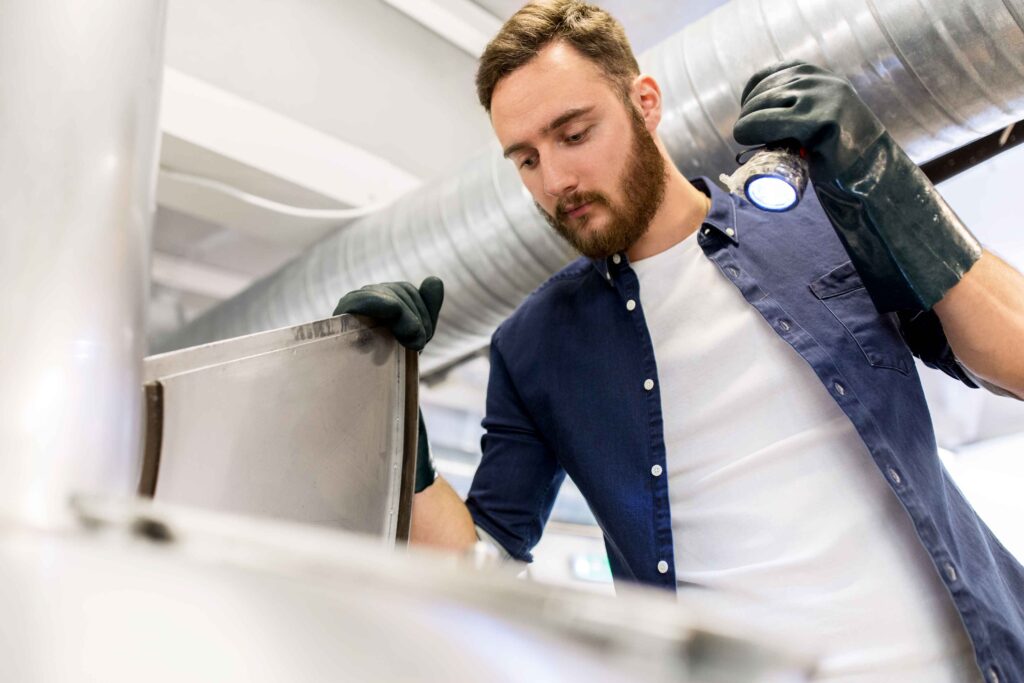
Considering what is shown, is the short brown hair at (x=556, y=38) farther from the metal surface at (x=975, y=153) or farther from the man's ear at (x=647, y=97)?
the metal surface at (x=975, y=153)

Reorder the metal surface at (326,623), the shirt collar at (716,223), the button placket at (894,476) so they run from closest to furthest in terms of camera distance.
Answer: the metal surface at (326,623) → the button placket at (894,476) → the shirt collar at (716,223)

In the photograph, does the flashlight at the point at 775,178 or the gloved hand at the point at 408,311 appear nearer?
the flashlight at the point at 775,178

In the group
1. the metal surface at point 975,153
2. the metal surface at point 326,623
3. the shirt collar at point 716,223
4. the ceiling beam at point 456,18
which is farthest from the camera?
the ceiling beam at point 456,18

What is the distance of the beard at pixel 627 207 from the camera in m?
1.08

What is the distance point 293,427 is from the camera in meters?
0.86

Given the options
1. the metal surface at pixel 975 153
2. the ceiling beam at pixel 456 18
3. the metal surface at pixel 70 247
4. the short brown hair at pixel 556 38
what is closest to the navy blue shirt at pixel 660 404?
the short brown hair at pixel 556 38

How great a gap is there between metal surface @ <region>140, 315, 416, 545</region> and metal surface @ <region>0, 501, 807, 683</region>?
0.40 metres

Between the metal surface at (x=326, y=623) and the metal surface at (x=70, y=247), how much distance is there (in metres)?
0.17

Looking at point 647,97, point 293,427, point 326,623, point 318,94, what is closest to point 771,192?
point 647,97

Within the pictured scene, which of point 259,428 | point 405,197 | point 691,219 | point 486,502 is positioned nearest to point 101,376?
point 259,428

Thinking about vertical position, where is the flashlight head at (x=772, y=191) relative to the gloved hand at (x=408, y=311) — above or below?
above

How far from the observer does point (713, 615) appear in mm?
265

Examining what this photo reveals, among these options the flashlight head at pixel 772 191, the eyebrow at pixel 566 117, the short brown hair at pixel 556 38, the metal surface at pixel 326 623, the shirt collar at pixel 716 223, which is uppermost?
the short brown hair at pixel 556 38

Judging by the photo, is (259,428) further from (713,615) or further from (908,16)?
(908,16)
